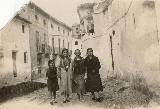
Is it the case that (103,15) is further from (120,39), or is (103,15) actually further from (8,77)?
(8,77)

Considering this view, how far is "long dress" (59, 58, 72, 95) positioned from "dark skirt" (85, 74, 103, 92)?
15 cm

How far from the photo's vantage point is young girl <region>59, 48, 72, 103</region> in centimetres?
349

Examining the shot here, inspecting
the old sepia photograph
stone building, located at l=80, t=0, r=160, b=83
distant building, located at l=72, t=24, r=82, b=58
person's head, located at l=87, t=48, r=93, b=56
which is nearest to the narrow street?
the old sepia photograph

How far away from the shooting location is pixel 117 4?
348 cm

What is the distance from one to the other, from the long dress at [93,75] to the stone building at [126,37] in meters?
0.05

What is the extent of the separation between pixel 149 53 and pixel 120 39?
271 mm

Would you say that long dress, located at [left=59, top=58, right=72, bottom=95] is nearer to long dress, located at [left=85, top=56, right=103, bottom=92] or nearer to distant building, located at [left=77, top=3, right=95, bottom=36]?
long dress, located at [left=85, top=56, right=103, bottom=92]

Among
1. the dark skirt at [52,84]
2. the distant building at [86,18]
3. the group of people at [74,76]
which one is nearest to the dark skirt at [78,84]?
the group of people at [74,76]

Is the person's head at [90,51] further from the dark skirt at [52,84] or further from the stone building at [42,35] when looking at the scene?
the dark skirt at [52,84]

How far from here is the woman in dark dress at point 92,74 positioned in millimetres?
3467

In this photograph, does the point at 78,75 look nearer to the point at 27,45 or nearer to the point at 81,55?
the point at 81,55

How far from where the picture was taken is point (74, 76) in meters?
3.53

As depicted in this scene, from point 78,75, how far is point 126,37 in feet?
1.71

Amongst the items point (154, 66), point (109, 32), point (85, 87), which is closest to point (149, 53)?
point (154, 66)
